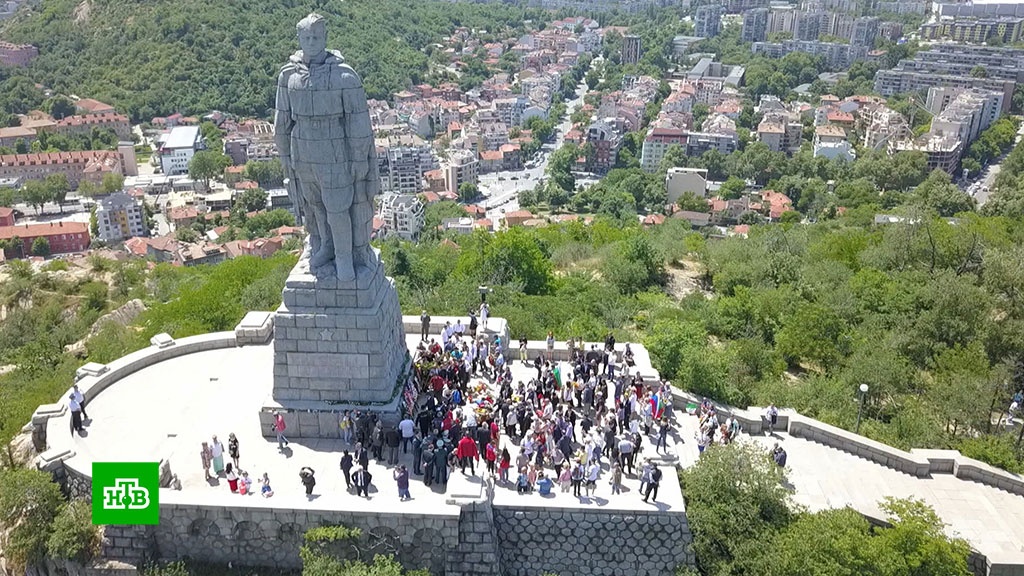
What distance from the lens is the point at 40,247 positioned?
8306 cm

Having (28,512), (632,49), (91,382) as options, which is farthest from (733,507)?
(632,49)

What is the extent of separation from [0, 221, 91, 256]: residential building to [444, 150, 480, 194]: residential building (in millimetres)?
46765

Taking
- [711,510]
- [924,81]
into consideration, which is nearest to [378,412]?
[711,510]

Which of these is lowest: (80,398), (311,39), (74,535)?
(74,535)

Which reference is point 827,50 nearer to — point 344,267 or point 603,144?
point 603,144

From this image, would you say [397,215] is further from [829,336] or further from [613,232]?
[829,336]

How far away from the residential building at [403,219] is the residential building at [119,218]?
30.0 m

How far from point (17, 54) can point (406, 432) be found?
147658mm

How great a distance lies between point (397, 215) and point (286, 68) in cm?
7307

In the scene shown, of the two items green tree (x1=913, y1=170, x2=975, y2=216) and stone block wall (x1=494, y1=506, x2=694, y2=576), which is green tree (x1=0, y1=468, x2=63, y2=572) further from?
green tree (x1=913, y1=170, x2=975, y2=216)

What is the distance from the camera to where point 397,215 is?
9112 centimetres

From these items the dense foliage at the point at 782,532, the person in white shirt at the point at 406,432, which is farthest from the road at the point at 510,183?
the dense foliage at the point at 782,532

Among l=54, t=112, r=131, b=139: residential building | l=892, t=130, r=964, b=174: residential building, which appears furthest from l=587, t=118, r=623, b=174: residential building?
l=54, t=112, r=131, b=139: residential building

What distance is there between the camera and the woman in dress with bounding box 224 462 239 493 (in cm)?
1797
